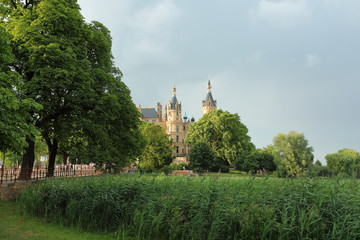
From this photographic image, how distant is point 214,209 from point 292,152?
43.1 m

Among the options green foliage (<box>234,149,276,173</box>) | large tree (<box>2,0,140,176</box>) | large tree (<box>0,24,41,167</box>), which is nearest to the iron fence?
large tree (<box>2,0,140,176</box>)

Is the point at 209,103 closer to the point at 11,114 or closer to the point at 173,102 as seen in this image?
the point at 173,102

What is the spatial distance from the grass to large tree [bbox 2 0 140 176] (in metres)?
7.86

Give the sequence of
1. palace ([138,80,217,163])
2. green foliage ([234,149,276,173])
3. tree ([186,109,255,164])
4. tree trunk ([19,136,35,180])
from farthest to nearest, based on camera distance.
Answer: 1. palace ([138,80,217,163])
2. tree ([186,109,255,164])
3. green foliage ([234,149,276,173])
4. tree trunk ([19,136,35,180])


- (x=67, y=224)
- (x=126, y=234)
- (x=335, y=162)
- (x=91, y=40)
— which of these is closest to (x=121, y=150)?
(x=91, y=40)

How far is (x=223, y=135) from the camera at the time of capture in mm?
61781

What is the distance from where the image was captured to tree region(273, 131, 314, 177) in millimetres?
47344

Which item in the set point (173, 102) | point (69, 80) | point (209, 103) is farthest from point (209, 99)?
point (69, 80)

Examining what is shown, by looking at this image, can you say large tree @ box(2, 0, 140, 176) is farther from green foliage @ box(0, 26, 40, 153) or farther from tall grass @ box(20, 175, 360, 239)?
tall grass @ box(20, 175, 360, 239)

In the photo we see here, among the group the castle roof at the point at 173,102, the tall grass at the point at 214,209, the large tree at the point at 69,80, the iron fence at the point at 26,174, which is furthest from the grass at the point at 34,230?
the castle roof at the point at 173,102

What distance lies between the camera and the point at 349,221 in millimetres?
7582

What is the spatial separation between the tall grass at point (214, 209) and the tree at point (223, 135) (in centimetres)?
5010

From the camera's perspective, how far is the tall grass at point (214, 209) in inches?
309

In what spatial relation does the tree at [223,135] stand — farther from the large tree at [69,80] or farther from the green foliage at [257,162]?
the large tree at [69,80]
